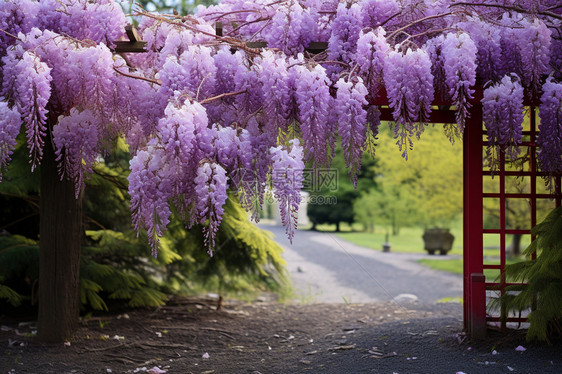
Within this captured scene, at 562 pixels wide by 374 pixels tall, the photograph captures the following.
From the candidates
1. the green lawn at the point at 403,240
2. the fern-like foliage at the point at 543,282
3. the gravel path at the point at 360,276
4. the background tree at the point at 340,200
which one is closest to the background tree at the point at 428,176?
the gravel path at the point at 360,276

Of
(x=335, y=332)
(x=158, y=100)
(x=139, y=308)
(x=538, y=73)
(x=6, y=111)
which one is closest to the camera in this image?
(x=6, y=111)

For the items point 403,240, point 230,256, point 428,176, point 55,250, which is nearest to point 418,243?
point 403,240

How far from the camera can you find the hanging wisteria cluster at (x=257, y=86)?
117 inches

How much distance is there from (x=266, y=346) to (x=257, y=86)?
2805 mm

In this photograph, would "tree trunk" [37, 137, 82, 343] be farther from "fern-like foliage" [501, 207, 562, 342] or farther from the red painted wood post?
"fern-like foliage" [501, 207, 562, 342]

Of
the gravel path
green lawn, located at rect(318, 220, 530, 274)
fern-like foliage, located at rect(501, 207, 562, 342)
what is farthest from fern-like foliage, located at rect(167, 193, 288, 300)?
green lawn, located at rect(318, 220, 530, 274)

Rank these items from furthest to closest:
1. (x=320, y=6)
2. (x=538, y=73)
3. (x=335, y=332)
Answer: (x=335, y=332), (x=320, y=6), (x=538, y=73)

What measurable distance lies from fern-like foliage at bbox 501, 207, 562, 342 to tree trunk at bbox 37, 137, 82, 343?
147 inches

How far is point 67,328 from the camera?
4.80 meters

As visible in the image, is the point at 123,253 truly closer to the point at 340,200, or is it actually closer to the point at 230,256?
the point at 230,256

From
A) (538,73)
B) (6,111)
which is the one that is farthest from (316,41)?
(6,111)

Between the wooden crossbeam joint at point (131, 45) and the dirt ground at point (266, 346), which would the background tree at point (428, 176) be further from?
the wooden crossbeam joint at point (131, 45)

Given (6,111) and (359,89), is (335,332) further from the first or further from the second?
(6,111)

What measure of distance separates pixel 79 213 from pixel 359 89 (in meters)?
2.99
